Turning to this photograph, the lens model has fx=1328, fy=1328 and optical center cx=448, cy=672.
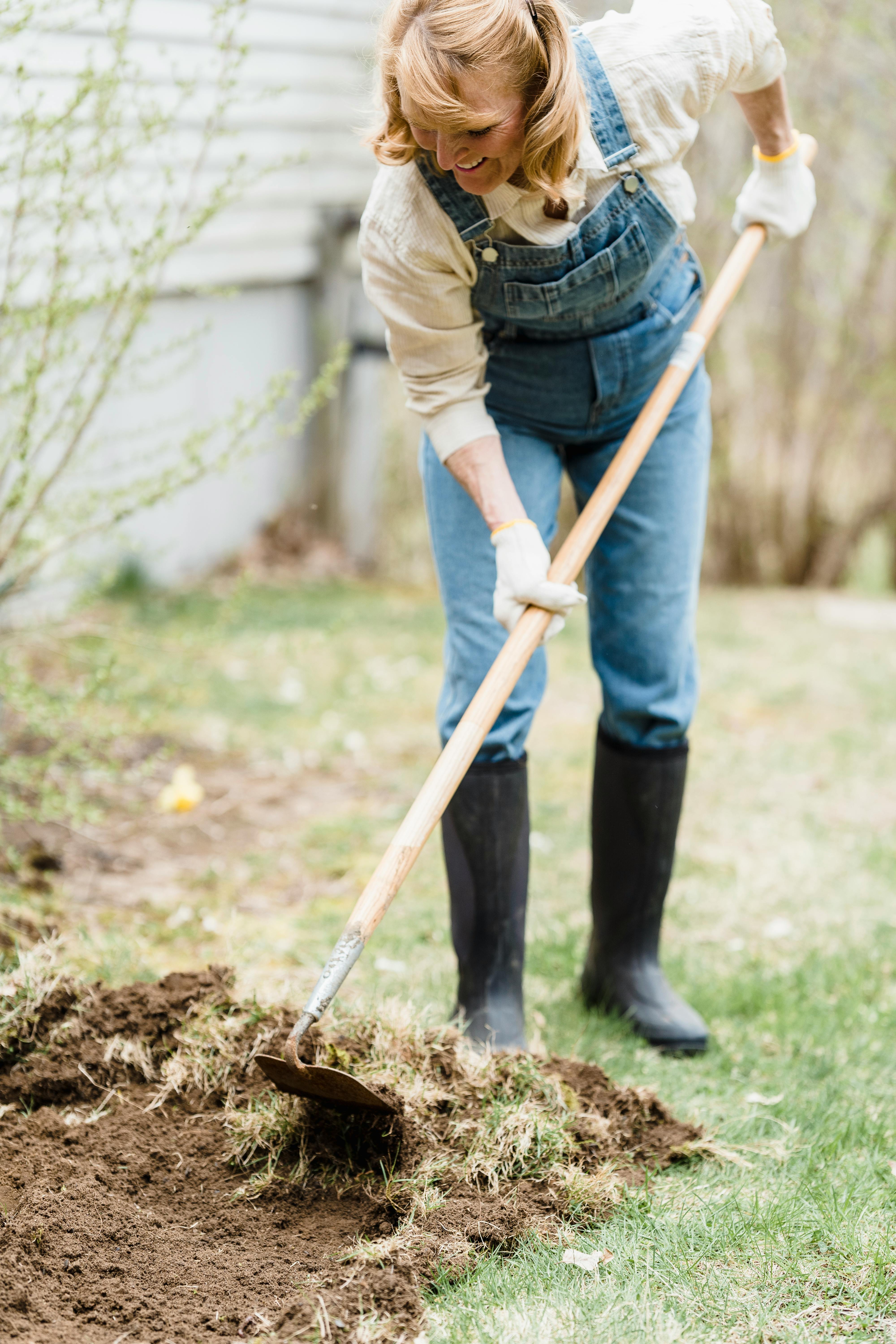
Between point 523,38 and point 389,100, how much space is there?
22 cm

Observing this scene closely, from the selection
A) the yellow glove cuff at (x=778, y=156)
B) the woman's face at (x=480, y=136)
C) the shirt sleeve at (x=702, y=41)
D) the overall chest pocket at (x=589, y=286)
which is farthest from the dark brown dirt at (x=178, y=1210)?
the yellow glove cuff at (x=778, y=156)

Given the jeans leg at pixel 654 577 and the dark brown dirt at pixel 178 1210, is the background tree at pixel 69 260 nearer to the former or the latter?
the jeans leg at pixel 654 577

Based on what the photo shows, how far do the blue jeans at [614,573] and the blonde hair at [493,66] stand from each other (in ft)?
1.76

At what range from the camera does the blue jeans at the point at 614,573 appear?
91.6 inches

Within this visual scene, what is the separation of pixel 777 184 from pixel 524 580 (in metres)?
1.12

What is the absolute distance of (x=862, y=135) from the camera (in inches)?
241

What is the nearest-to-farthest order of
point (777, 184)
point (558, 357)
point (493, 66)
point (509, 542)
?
point (493, 66), point (509, 542), point (558, 357), point (777, 184)

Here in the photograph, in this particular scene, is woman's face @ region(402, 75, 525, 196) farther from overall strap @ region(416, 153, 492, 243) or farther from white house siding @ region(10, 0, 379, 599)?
white house siding @ region(10, 0, 379, 599)

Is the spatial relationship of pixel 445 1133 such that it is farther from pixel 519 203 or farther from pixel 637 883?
pixel 519 203

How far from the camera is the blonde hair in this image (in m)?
1.82

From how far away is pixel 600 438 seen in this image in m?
2.41

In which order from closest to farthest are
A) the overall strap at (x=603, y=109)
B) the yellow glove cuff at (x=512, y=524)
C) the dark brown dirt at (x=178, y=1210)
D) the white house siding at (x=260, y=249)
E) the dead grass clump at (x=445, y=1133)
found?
the dark brown dirt at (x=178, y=1210)
the dead grass clump at (x=445, y=1133)
the overall strap at (x=603, y=109)
the yellow glove cuff at (x=512, y=524)
the white house siding at (x=260, y=249)

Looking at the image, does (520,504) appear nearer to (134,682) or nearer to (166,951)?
(166,951)

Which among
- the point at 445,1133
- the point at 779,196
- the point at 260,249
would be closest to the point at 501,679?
the point at 445,1133
